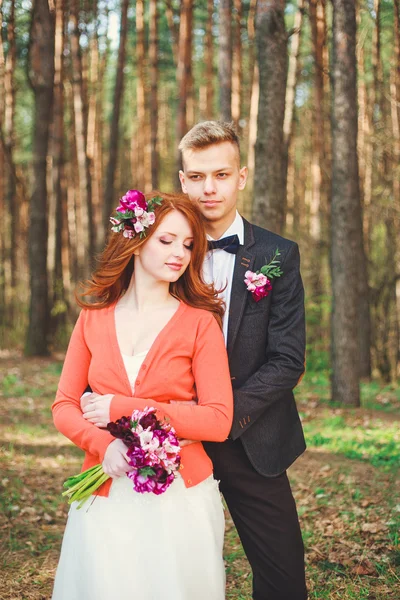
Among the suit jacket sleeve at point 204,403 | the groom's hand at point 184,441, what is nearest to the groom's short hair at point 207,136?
the suit jacket sleeve at point 204,403

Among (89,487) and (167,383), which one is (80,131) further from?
(89,487)

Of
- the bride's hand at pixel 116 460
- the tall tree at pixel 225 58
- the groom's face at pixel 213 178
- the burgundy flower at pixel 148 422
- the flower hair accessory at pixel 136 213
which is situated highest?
the tall tree at pixel 225 58

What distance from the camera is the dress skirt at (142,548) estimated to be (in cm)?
256

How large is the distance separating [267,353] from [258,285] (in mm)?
319

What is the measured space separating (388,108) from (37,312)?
32.3ft

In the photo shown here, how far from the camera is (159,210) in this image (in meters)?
2.90

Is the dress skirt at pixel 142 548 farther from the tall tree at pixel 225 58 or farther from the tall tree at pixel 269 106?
the tall tree at pixel 225 58

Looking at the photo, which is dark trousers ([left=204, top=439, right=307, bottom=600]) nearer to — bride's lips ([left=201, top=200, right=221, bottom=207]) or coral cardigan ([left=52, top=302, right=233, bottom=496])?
coral cardigan ([left=52, top=302, right=233, bottom=496])

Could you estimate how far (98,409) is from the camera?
2.70 m

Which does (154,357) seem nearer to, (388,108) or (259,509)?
(259,509)

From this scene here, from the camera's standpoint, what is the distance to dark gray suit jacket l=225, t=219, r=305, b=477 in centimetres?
296

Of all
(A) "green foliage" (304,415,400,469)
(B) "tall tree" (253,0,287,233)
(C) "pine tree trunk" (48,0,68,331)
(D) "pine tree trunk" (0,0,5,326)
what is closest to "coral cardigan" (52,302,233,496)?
(A) "green foliage" (304,415,400,469)

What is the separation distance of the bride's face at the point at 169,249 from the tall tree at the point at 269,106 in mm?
4425

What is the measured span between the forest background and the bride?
5.82 ft
